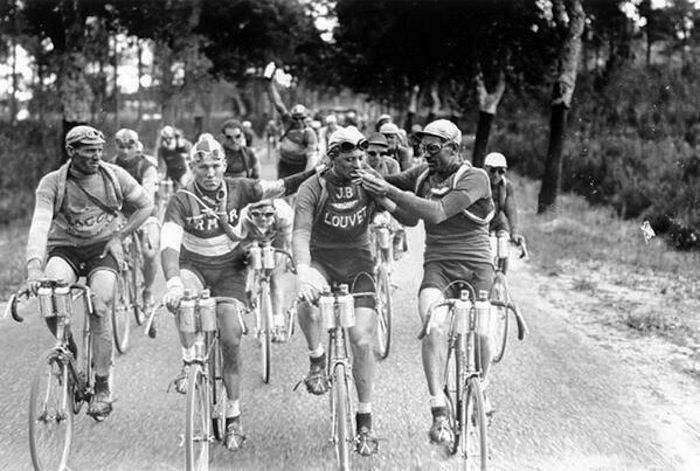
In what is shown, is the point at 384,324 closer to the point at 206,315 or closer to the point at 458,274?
the point at 458,274

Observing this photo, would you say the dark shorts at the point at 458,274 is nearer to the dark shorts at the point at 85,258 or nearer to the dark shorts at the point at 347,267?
the dark shorts at the point at 347,267

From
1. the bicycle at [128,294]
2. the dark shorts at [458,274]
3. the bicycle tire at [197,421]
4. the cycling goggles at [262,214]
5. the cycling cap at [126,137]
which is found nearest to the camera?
the bicycle tire at [197,421]

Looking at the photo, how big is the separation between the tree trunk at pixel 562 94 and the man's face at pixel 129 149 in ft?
34.6

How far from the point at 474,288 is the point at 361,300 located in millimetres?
777

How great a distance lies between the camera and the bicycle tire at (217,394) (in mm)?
5223

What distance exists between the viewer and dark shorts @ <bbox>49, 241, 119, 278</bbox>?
19.2 ft

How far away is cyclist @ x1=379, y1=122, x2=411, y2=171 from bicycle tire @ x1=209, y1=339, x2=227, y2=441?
4.65 meters

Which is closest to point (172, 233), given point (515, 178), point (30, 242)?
point (30, 242)

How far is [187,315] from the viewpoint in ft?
15.6

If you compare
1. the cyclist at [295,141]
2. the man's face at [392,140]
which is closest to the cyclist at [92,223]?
the man's face at [392,140]

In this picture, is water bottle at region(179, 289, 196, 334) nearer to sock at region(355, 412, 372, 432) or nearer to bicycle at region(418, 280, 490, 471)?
sock at region(355, 412, 372, 432)

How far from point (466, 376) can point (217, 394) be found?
1615mm

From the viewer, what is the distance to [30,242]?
541cm

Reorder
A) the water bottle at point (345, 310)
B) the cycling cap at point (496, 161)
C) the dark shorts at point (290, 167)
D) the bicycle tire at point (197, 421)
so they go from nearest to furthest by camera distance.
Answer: the bicycle tire at point (197, 421), the water bottle at point (345, 310), the cycling cap at point (496, 161), the dark shorts at point (290, 167)
